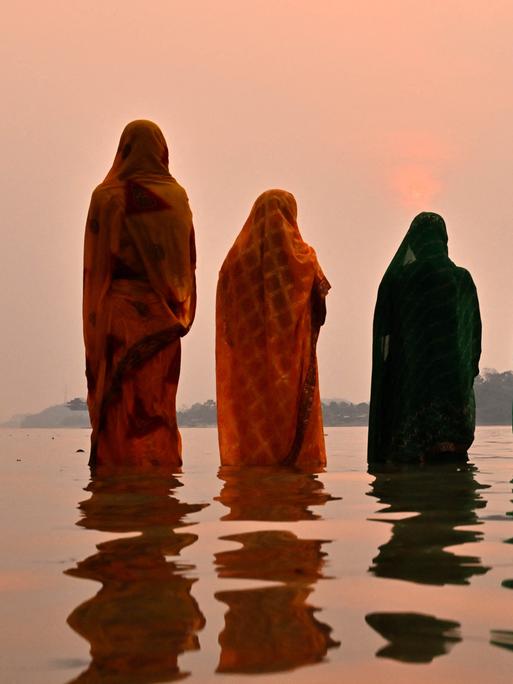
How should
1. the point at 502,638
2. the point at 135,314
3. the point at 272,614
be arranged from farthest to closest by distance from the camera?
the point at 135,314 → the point at 272,614 → the point at 502,638

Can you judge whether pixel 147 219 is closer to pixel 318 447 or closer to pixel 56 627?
pixel 318 447

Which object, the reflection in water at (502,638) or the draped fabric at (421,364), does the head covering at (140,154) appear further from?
the reflection in water at (502,638)

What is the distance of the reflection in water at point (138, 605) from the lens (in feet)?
6.12

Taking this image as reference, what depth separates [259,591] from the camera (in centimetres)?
245

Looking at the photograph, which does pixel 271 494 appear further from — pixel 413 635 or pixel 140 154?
pixel 140 154

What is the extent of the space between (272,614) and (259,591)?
25 cm

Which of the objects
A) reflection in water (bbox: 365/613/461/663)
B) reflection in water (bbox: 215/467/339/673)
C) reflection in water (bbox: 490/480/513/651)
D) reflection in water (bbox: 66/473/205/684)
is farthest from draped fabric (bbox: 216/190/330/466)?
reflection in water (bbox: 490/480/513/651)

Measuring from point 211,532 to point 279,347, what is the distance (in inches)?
177

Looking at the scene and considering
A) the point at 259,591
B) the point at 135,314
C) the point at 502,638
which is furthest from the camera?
the point at 135,314

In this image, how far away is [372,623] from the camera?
214 cm

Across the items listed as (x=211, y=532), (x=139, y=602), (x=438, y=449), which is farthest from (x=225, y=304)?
(x=139, y=602)

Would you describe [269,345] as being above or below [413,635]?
above

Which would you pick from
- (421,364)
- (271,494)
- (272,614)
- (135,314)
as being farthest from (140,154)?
(272,614)

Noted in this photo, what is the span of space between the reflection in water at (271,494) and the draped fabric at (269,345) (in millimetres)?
723
